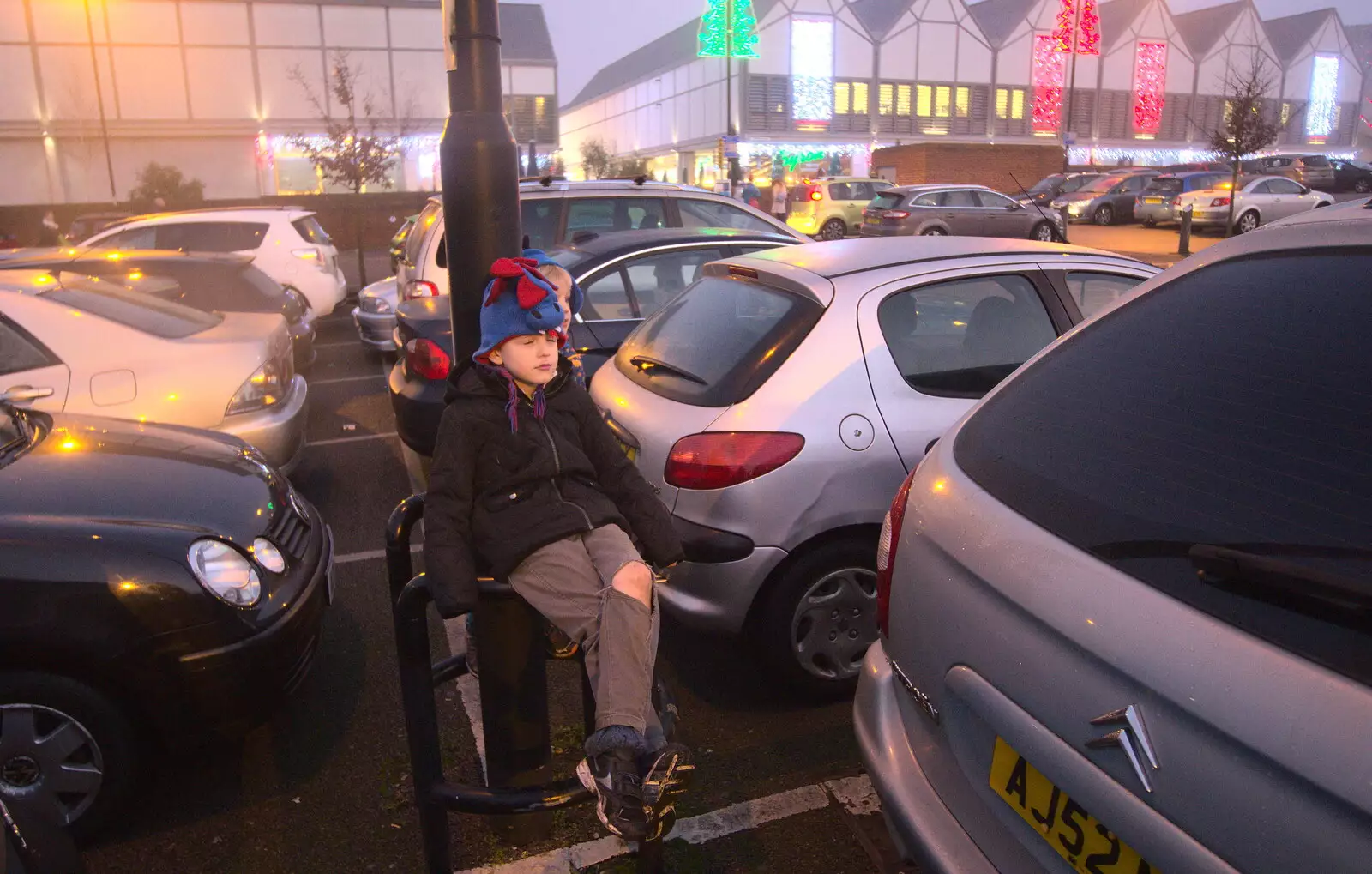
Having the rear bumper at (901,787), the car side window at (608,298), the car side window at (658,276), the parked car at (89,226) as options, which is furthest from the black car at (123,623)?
the parked car at (89,226)

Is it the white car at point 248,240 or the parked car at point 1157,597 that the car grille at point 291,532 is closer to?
the parked car at point 1157,597

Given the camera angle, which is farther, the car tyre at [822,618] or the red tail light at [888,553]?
the car tyre at [822,618]

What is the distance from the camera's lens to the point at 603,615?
2.48 meters

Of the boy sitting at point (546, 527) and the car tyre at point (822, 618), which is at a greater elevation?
the boy sitting at point (546, 527)

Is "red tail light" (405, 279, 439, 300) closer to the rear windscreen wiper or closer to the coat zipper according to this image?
the rear windscreen wiper

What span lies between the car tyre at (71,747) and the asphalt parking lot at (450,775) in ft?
0.53

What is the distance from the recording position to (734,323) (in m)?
3.90

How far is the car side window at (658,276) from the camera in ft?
19.5

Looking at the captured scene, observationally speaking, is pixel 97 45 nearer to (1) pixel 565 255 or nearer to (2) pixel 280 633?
(1) pixel 565 255

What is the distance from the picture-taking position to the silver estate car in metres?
3.50

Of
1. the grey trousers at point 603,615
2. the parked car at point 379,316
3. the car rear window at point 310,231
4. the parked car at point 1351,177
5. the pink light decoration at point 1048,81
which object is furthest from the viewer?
the pink light decoration at point 1048,81

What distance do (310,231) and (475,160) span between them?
483 inches

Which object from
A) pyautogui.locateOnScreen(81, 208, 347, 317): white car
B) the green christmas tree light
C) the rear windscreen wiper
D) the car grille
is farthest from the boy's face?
the green christmas tree light

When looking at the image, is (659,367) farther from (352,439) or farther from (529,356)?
(352,439)
